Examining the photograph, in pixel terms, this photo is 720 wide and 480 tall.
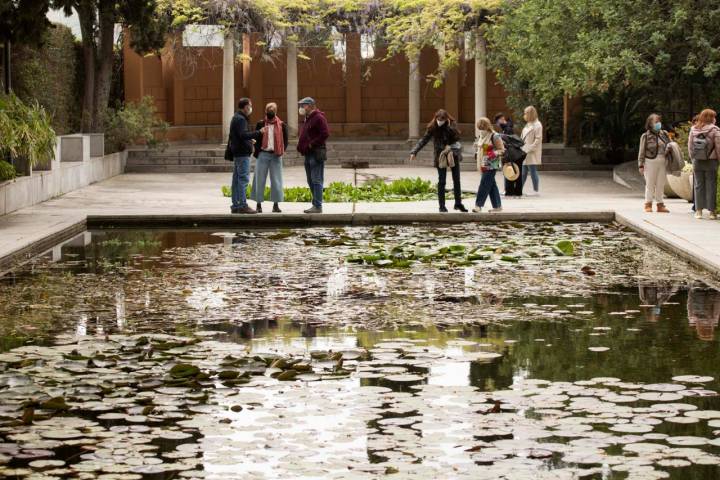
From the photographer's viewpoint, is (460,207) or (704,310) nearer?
(704,310)

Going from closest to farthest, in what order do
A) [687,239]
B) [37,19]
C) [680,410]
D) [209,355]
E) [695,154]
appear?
[680,410] → [209,355] → [687,239] → [695,154] → [37,19]

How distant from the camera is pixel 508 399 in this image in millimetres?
7969

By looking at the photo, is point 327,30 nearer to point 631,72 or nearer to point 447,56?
point 447,56

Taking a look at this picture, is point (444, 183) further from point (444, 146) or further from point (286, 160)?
point (286, 160)

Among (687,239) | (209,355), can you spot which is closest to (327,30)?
(687,239)

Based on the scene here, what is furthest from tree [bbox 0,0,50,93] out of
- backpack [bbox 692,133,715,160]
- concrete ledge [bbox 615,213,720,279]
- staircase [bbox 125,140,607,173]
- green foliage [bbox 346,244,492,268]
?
staircase [bbox 125,140,607,173]

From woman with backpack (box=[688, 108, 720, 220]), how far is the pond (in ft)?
12.8

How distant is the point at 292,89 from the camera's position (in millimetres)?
37062

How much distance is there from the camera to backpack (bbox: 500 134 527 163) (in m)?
23.8

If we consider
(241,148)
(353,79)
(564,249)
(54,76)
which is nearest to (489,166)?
Answer: (241,148)

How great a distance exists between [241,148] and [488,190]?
368 centimetres

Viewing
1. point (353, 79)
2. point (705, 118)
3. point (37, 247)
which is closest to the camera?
point (37, 247)

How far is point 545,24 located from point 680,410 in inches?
798

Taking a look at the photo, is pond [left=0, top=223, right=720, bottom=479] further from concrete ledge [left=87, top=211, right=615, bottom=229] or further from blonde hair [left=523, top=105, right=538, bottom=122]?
blonde hair [left=523, top=105, right=538, bottom=122]
